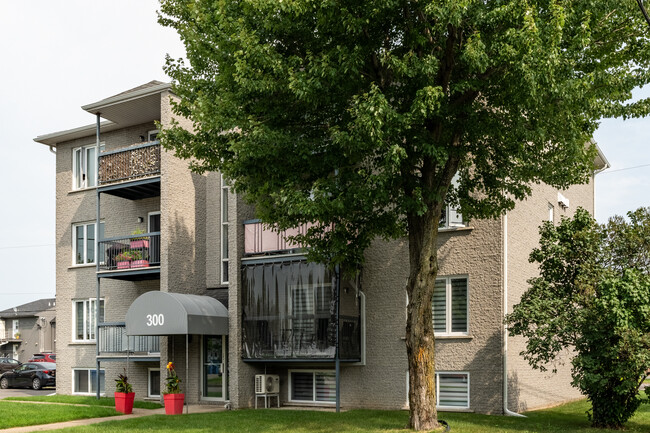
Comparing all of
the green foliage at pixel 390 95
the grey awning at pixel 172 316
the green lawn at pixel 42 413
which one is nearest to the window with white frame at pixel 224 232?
the grey awning at pixel 172 316

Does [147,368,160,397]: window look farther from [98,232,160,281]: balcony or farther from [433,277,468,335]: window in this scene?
[433,277,468,335]: window

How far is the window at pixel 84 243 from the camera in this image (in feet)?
89.0

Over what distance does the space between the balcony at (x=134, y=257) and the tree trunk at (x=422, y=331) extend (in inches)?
429

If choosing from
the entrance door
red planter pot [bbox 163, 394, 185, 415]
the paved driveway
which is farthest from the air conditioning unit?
the paved driveway

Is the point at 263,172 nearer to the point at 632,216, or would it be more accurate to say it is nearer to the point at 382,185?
the point at 382,185

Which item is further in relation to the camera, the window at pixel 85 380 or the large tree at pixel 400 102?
the window at pixel 85 380

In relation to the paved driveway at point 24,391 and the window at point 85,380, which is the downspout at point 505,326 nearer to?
the window at point 85,380

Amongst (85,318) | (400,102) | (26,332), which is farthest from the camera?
(26,332)

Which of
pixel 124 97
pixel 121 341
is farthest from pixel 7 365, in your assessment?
pixel 124 97

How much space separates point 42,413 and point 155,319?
12.4ft

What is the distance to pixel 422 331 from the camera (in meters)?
14.9

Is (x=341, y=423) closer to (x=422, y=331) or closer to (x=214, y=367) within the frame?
(x=422, y=331)

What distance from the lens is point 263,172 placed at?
50.5 feet

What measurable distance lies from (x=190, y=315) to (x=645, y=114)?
12.7m
